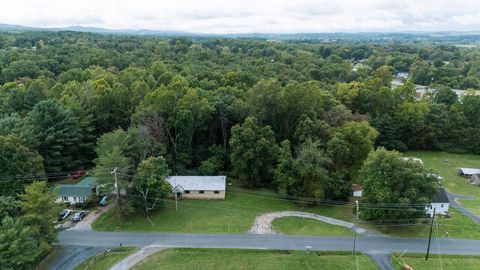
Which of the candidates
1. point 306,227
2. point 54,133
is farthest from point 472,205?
point 54,133

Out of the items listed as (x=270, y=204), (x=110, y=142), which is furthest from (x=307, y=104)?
(x=110, y=142)

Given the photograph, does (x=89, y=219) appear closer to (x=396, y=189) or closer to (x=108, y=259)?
(x=108, y=259)

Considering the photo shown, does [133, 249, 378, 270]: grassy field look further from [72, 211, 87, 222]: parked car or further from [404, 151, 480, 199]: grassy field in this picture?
[404, 151, 480, 199]: grassy field

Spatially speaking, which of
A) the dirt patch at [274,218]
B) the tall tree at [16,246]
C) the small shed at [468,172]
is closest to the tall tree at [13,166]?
the tall tree at [16,246]

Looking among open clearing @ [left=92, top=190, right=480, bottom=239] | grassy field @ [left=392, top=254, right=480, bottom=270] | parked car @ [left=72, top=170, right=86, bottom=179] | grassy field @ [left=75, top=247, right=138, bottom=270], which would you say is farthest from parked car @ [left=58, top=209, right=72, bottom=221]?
grassy field @ [left=392, top=254, right=480, bottom=270]

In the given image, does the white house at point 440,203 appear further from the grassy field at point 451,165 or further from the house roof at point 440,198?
the grassy field at point 451,165

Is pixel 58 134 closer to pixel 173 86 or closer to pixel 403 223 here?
pixel 173 86
